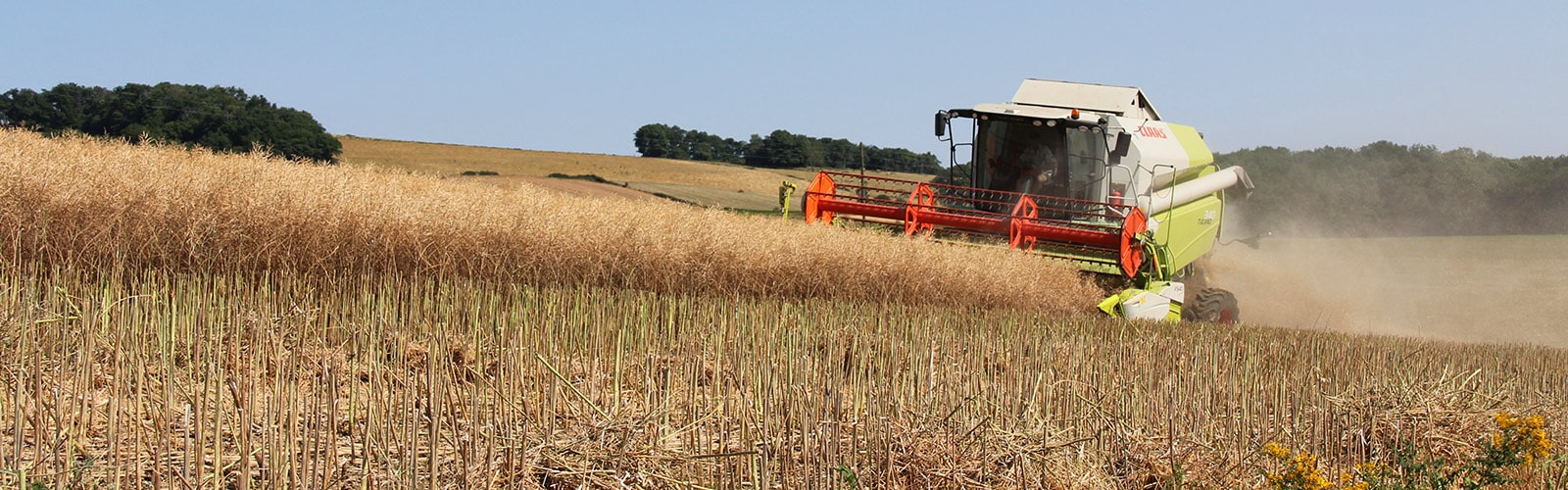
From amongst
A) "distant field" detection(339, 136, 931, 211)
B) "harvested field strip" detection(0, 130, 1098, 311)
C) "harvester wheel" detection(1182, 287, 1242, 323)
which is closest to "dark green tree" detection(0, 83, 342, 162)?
"distant field" detection(339, 136, 931, 211)

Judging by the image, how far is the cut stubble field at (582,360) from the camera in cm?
374

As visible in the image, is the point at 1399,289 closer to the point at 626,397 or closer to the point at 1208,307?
the point at 1208,307

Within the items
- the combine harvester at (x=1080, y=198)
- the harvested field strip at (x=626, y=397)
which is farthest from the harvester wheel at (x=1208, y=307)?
the harvested field strip at (x=626, y=397)

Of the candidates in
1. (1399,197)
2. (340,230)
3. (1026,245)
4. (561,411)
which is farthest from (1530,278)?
(561,411)

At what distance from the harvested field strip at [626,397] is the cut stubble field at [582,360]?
0.02 m

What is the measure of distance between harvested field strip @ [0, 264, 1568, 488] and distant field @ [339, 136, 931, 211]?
2513 cm

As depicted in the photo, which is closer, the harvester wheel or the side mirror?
the harvester wheel

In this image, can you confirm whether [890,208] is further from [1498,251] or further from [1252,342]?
[1498,251]

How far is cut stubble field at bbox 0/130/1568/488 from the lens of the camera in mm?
3738

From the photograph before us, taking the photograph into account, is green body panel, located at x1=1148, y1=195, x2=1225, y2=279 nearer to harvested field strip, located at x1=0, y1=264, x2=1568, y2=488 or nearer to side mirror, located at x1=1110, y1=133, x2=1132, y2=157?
side mirror, located at x1=1110, y1=133, x2=1132, y2=157

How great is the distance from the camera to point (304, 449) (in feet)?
10.5

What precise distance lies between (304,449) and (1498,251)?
25.0m

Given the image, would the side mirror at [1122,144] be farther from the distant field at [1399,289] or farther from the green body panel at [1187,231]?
the distant field at [1399,289]

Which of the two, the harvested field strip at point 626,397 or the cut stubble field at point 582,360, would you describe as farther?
the cut stubble field at point 582,360
